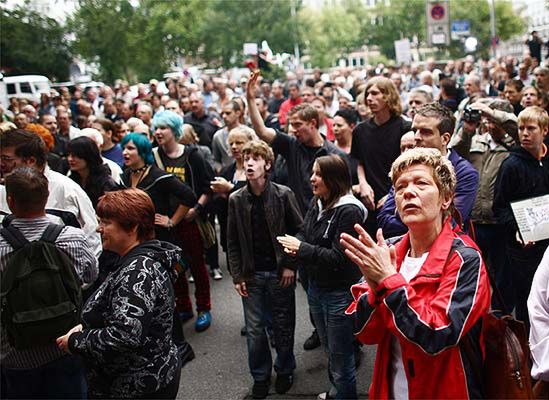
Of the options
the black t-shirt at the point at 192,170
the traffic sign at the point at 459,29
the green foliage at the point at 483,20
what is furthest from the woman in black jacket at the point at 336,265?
the green foliage at the point at 483,20

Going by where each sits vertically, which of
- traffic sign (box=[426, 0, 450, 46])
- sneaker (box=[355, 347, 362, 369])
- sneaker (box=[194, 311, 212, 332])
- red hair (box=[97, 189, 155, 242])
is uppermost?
traffic sign (box=[426, 0, 450, 46])

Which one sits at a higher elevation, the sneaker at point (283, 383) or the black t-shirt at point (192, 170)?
the black t-shirt at point (192, 170)

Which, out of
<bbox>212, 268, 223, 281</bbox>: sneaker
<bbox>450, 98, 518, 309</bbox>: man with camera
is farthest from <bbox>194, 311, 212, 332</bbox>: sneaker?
<bbox>450, 98, 518, 309</bbox>: man with camera

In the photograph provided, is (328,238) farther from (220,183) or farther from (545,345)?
(545,345)

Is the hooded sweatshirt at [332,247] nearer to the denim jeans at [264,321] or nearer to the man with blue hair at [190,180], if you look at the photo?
the denim jeans at [264,321]

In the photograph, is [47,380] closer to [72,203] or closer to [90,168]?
[72,203]

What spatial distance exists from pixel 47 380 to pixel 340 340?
5.95 feet

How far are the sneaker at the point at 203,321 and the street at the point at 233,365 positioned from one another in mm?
49

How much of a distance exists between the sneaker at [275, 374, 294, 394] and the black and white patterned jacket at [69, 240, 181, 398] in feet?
5.67

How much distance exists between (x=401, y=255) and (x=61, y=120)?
25.0 feet

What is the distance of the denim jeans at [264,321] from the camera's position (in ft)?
14.9

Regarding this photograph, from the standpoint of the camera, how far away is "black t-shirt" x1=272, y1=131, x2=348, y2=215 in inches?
207

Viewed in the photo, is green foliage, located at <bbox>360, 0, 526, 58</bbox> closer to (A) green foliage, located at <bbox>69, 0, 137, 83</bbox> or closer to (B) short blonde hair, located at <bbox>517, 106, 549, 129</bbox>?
(A) green foliage, located at <bbox>69, 0, 137, 83</bbox>

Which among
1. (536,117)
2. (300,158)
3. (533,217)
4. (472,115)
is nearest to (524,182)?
(533,217)
